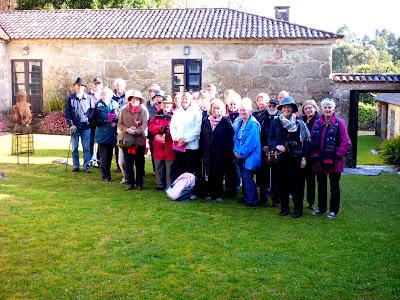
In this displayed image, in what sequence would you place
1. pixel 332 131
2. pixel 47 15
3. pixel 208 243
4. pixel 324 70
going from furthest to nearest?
pixel 47 15, pixel 324 70, pixel 332 131, pixel 208 243

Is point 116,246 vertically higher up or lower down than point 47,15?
lower down

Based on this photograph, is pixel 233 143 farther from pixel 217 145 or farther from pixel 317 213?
pixel 317 213

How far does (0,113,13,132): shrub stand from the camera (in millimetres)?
17828

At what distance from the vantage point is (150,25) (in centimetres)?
1848

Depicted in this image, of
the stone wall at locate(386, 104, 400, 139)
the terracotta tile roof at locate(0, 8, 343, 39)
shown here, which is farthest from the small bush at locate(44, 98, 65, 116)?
the stone wall at locate(386, 104, 400, 139)

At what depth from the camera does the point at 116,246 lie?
6.16 m

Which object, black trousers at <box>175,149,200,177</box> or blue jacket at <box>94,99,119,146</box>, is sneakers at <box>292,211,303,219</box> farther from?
blue jacket at <box>94,99,119,146</box>

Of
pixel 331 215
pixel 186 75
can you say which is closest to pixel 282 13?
pixel 186 75

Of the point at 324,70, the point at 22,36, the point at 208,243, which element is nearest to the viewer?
the point at 208,243

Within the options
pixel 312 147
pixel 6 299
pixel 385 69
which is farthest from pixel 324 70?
pixel 385 69

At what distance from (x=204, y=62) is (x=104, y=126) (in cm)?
861

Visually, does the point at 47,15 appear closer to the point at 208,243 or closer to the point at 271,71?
the point at 271,71

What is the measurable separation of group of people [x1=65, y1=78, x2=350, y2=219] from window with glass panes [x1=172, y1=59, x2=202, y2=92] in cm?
801

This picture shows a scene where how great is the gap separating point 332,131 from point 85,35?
12.5 metres
